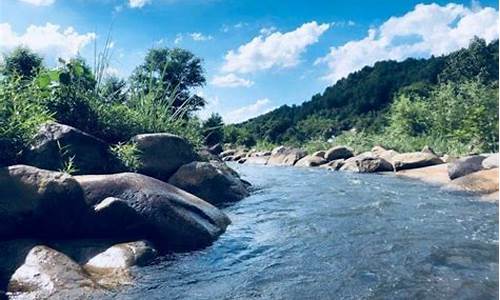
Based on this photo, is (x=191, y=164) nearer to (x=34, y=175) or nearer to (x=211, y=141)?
(x=34, y=175)

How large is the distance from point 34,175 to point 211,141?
22.6 meters

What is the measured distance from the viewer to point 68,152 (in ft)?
21.1

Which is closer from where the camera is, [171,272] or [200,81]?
[171,272]

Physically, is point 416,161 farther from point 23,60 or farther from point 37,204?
point 37,204

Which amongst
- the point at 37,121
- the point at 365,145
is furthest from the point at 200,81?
the point at 37,121

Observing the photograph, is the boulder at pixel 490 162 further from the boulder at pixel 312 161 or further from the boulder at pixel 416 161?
the boulder at pixel 312 161

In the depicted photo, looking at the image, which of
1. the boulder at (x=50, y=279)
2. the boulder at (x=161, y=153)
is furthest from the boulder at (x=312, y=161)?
the boulder at (x=50, y=279)

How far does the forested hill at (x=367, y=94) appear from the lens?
36.6m

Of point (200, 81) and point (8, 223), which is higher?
point (200, 81)

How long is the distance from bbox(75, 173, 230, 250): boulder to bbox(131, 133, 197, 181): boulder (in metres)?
1.90

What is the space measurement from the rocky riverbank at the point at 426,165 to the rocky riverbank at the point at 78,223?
7.04m

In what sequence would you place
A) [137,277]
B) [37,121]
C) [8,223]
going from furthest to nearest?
[37,121] < [8,223] < [137,277]

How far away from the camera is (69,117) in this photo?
751 centimetres

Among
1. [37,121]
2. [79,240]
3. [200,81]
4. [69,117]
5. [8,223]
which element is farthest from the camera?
[200,81]
